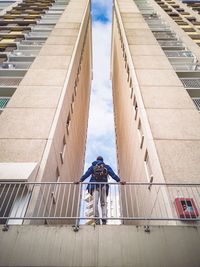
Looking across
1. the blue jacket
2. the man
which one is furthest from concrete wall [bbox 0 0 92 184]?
the man

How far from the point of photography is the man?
6.73 meters

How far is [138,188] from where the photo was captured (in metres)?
11.3

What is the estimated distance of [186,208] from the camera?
6625 millimetres

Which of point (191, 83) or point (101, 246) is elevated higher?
point (191, 83)

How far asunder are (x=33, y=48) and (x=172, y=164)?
15.1 metres

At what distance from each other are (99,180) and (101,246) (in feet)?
7.16

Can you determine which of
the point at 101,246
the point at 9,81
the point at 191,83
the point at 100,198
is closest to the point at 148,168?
the point at 100,198

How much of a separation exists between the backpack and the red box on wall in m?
2.08

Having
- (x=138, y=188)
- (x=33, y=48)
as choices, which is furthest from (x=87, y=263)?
(x=33, y=48)

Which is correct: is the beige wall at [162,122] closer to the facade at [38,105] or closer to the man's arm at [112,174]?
the man's arm at [112,174]

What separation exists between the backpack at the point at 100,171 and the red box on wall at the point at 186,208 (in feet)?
6.83

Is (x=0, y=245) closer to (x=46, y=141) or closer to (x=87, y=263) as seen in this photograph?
(x=87, y=263)

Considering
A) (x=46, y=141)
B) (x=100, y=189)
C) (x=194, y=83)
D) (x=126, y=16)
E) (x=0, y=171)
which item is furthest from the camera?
(x=126, y=16)

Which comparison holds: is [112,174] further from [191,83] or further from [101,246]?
[191,83]
